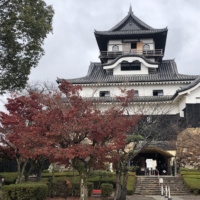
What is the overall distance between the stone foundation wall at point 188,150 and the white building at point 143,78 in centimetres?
76

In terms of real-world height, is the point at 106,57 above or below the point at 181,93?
above

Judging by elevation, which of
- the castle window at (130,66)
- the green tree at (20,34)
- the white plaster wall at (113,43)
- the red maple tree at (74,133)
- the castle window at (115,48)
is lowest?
the red maple tree at (74,133)

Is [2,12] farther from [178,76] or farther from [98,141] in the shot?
[178,76]

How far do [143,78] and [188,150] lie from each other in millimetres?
12191

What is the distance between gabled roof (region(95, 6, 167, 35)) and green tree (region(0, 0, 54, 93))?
92.3ft

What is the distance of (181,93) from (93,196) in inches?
653

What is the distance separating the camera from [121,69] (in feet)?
138

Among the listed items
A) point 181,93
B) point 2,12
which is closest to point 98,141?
point 2,12

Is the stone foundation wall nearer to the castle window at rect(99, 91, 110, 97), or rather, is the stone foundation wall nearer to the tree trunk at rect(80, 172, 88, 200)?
the castle window at rect(99, 91, 110, 97)

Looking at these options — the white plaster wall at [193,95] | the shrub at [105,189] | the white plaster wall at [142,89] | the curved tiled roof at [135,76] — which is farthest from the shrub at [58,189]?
the white plaster wall at [142,89]

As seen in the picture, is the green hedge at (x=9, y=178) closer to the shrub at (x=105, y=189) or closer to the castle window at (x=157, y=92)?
the shrub at (x=105, y=189)

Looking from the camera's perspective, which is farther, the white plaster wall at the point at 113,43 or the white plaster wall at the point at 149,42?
the white plaster wall at the point at 113,43

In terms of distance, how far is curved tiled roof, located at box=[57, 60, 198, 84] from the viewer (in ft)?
127

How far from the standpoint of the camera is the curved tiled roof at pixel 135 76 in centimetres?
3884
